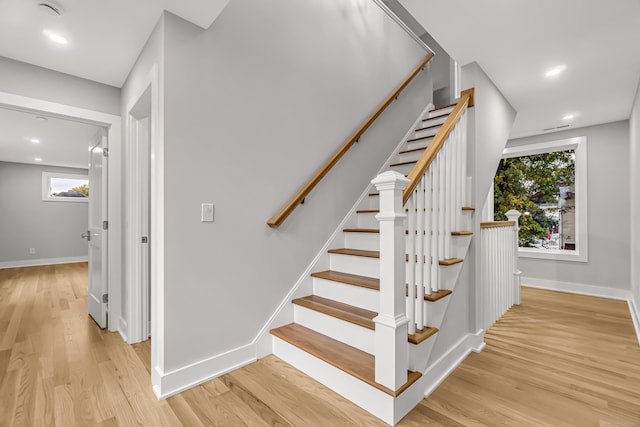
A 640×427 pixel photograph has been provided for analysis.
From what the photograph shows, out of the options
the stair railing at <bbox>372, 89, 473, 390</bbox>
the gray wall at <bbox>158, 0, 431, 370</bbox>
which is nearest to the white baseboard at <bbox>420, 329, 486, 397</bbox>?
the stair railing at <bbox>372, 89, 473, 390</bbox>

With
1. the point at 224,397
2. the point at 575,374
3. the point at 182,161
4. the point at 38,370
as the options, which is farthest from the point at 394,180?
the point at 38,370

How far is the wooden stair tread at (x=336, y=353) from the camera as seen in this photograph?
1554 mm

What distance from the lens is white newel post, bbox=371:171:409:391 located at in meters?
1.44

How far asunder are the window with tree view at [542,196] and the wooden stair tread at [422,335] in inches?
160

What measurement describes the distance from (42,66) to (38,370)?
229 centimetres

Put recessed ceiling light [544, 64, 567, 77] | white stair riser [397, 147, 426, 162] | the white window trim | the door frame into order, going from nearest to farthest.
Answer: recessed ceiling light [544, 64, 567, 77] < the door frame < white stair riser [397, 147, 426, 162] < the white window trim

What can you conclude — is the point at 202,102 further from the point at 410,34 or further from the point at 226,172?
the point at 410,34

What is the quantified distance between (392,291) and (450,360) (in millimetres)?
989

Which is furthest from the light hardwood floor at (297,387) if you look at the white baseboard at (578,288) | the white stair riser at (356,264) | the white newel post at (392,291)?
the white baseboard at (578,288)

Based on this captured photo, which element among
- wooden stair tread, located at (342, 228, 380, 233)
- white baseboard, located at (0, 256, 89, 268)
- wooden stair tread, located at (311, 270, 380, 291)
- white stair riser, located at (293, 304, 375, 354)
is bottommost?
white baseboard, located at (0, 256, 89, 268)

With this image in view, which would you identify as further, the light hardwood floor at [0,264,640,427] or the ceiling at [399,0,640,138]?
the ceiling at [399,0,640,138]

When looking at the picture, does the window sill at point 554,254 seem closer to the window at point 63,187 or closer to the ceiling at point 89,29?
the ceiling at point 89,29

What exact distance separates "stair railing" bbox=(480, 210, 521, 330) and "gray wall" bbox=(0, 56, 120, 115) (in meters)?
3.49

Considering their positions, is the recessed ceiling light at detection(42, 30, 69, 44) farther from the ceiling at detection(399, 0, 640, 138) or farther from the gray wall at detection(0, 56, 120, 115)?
the ceiling at detection(399, 0, 640, 138)
